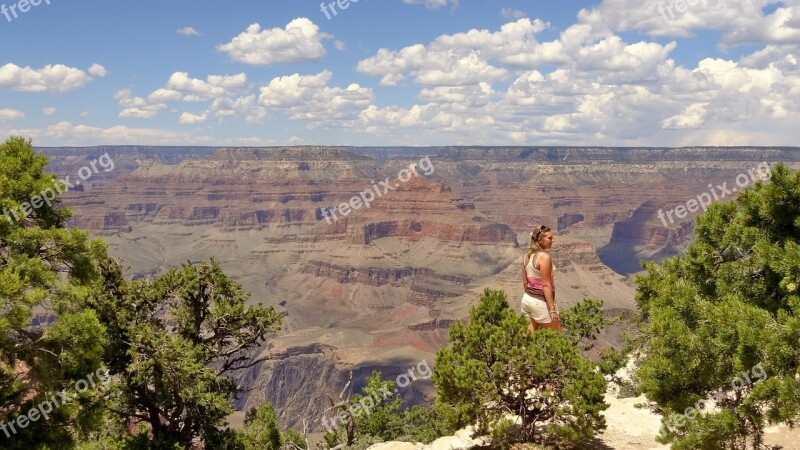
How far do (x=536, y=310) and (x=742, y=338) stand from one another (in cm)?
652

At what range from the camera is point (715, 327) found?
11.2m

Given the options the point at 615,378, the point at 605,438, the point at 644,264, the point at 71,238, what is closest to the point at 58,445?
the point at 71,238

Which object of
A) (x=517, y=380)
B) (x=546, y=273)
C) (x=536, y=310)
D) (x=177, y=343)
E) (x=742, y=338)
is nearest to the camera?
(x=742, y=338)

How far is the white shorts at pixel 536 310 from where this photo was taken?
15.6 metres

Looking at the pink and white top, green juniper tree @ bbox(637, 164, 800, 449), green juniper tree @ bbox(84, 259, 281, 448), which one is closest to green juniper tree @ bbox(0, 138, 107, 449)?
green juniper tree @ bbox(84, 259, 281, 448)

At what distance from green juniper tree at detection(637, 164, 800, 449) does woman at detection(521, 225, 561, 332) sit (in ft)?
8.78

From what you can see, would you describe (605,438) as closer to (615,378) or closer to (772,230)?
(772,230)

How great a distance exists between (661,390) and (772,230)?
13.6 ft

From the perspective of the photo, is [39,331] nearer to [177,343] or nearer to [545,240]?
[177,343]

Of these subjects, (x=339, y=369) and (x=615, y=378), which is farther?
(x=339, y=369)

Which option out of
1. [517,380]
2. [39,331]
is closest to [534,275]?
[517,380]

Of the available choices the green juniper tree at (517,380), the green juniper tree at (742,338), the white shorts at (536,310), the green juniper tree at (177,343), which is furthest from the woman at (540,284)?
the green juniper tree at (177,343)

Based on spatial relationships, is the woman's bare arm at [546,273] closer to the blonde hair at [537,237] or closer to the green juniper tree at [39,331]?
the blonde hair at [537,237]

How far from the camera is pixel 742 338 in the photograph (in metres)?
9.55
